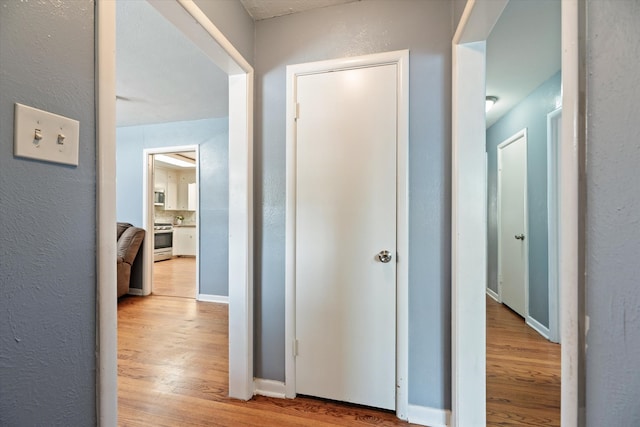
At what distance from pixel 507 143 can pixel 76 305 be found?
416cm

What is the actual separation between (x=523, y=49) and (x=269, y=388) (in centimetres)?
303

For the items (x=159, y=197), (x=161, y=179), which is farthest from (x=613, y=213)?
(x=161, y=179)

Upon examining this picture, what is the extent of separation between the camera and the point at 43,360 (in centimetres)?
71

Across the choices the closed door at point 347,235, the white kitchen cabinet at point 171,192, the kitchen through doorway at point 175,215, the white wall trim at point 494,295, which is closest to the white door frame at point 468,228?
the closed door at point 347,235

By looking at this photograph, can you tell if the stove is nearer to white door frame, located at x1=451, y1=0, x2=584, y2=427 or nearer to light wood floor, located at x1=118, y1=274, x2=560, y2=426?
light wood floor, located at x1=118, y1=274, x2=560, y2=426

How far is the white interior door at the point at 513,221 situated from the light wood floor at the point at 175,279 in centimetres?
410

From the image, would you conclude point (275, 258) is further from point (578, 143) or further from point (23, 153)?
point (578, 143)

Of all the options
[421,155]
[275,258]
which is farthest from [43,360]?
[421,155]

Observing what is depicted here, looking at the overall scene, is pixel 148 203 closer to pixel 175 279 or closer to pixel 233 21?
pixel 175 279

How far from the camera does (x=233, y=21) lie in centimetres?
157

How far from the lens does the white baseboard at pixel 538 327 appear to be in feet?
8.49

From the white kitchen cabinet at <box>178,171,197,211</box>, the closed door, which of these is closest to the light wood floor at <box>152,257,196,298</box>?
the white kitchen cabinet at <box>178,171,197,211</box>

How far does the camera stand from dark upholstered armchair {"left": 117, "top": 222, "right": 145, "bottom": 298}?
3596mm

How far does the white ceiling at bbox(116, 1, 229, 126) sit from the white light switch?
55.8 inches
